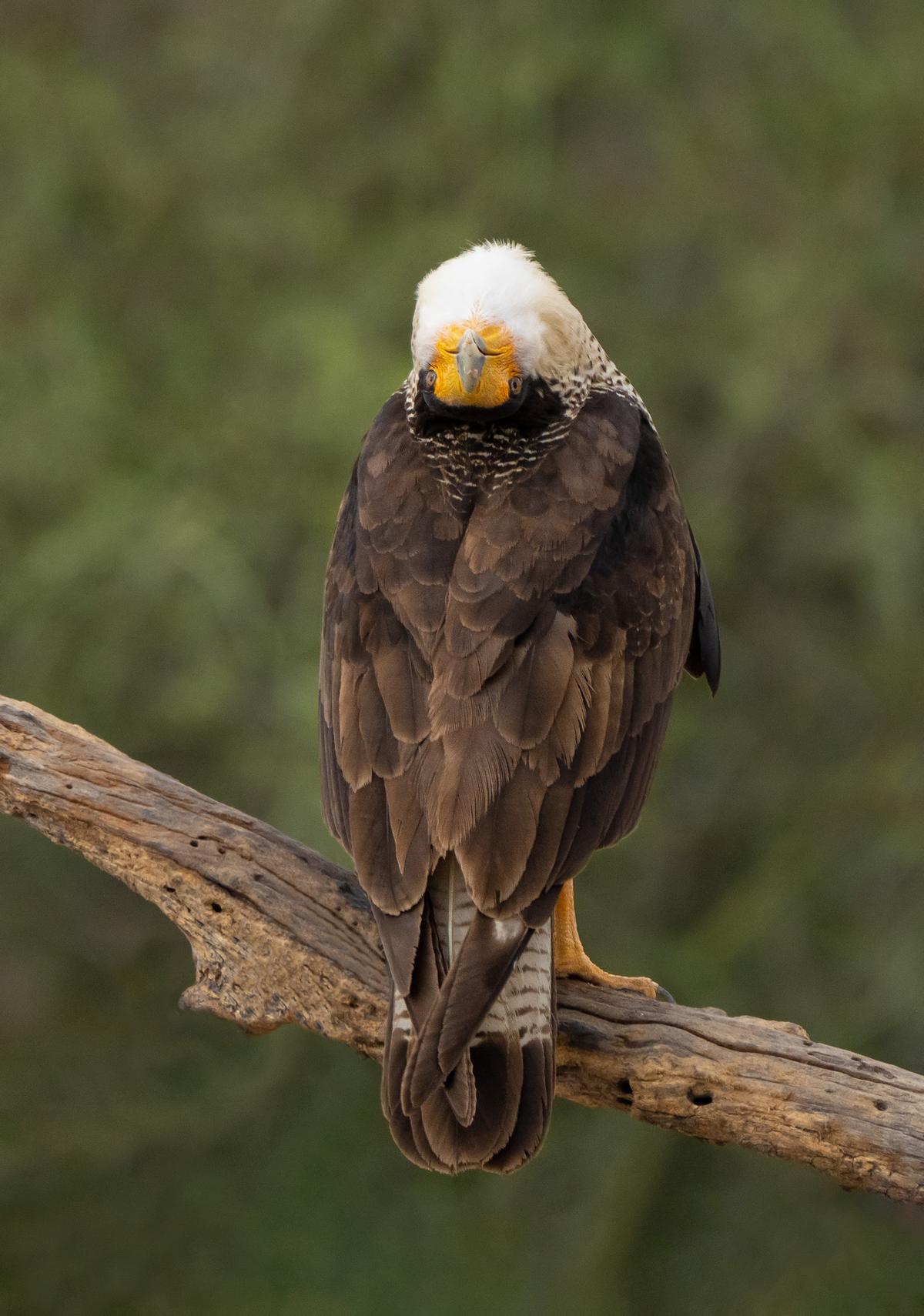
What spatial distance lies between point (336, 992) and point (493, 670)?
751mm

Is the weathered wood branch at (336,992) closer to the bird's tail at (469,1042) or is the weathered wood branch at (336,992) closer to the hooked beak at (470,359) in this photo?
the bird's tail at (469,1042)

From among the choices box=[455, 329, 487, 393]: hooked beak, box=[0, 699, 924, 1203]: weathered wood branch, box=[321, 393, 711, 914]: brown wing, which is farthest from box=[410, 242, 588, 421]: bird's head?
box=[0, 699, 924, 1203]: weathered wood branch

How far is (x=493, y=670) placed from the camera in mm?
2986

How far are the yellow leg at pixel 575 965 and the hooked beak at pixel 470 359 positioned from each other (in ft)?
3.48

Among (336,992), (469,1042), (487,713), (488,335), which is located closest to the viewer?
(469,1042)

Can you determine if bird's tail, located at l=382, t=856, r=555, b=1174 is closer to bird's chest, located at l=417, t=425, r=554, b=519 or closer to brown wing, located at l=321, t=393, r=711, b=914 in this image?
brown wing, located at l=321, t=393, r=711, b=914

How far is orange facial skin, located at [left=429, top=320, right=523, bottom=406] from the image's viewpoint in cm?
325

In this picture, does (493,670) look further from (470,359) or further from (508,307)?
(508,307)

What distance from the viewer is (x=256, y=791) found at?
6496mm

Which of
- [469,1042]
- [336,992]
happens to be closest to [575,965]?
[336,992]

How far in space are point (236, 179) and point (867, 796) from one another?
391 centimetres

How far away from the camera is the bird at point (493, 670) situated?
276cm

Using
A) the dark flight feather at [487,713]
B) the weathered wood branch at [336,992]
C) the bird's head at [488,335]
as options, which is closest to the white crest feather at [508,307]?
the bird's head at [488,335]

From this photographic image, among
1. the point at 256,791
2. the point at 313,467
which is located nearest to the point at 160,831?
the point at 256,791
